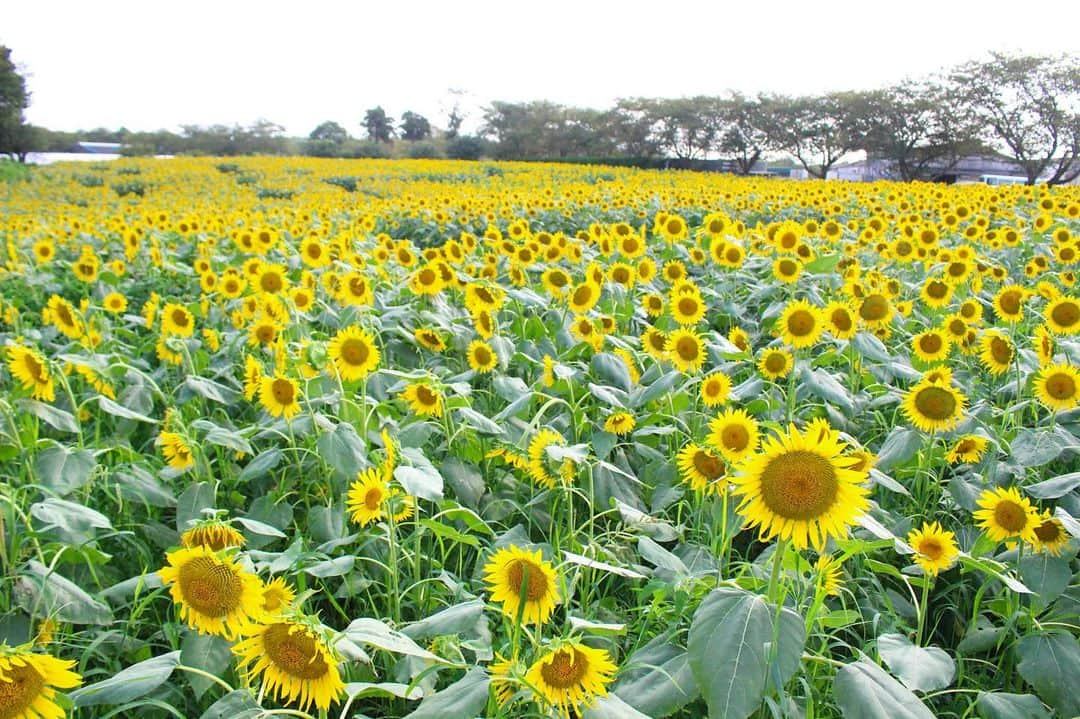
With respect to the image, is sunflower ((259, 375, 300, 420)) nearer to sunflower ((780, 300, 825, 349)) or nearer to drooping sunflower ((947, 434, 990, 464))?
sunflower ((780, 300, 825, 349))

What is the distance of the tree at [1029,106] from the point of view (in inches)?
1323

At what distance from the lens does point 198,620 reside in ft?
3.91

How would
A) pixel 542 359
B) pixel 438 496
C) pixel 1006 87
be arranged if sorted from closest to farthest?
pixel 438 496, pixel 542 359, pixel 1006 87

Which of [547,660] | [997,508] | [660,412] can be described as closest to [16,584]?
[547,660]

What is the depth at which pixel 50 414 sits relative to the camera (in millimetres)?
2166

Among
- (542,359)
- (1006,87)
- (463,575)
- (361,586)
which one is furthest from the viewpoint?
(1006,87)

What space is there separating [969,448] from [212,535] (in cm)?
197

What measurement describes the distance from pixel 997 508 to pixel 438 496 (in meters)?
1.20

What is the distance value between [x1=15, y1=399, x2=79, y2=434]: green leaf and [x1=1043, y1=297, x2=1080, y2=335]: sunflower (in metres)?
3.20

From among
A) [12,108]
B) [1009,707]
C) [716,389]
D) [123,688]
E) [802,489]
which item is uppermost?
[12,108]

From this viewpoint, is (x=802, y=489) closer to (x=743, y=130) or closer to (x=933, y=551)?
(x=933, y=551)

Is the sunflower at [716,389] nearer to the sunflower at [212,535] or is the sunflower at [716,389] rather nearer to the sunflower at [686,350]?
the sunflower at [686,350]

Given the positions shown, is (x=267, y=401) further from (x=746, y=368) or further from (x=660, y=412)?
(x=746, y=368)

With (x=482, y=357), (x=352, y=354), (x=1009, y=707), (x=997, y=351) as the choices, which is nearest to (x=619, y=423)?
(x=482, y=357)
